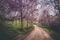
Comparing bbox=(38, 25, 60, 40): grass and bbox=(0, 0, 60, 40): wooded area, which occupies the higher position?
bbox=(0, 0, 60, 40): wooded area

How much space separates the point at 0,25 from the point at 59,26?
1.08m

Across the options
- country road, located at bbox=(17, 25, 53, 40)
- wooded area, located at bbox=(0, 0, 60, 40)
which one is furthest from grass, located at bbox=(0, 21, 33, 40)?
country road, located at bbox=(17, 25, 53, 40)

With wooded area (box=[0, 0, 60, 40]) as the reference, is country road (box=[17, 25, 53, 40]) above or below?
below

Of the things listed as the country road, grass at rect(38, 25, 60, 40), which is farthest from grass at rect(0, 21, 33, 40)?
grass at rect(38, 25, 60, 40)

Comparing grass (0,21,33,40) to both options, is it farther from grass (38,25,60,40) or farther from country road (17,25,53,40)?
grass (38,25,60,40)

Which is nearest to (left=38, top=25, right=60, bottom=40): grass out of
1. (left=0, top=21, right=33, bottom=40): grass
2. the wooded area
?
the wooded area

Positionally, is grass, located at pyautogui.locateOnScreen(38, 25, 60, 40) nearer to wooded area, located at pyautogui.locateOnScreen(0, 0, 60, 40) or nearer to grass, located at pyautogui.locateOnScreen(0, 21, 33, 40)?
wooded area, located at pyautogui.locateOnScreen(0, 0, 60, 40)

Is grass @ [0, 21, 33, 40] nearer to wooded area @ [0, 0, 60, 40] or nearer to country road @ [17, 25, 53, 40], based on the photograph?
wooded area @ [0, 0, 60, 40]

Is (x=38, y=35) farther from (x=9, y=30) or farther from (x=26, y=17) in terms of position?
(x=9, y=30)

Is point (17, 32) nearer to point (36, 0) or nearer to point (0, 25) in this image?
point (0, 25)

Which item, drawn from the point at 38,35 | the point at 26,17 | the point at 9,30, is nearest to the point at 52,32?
the point at 38,35

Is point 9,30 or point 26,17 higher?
point 26,17

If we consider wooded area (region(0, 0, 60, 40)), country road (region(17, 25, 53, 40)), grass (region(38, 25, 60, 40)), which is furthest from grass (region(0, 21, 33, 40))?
grass (region(38, 25, 60, 40))

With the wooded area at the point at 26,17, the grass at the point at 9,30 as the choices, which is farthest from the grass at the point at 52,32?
the grass at the point at 9,30
